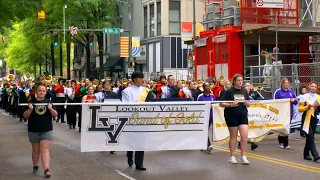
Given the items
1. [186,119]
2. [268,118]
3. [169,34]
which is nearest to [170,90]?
[268,118]

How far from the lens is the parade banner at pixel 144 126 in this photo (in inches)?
402

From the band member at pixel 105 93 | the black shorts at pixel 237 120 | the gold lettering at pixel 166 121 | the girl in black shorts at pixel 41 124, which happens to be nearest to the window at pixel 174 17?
the band member at pixel 105 93

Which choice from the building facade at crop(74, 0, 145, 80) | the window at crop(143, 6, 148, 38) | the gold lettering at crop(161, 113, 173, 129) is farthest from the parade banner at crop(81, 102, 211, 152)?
the window at crop(143, 6, 148, 38)

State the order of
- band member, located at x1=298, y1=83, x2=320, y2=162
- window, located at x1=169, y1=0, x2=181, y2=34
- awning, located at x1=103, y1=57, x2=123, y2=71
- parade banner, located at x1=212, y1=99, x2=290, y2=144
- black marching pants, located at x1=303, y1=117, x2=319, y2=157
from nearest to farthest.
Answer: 1. black marching pants, located at x1=303, y1=117, x2=319, y2=157
2. band member, located at x1=298, y1=83, x2=320, y2=162
3. parade banner, located at x1=212, y1=99, x2=290, y2=144
4. window, located at x1=169, y1=0, x2=181, y2=34
5. awning, located at x1=103, y1=57, x2=123, y2=71

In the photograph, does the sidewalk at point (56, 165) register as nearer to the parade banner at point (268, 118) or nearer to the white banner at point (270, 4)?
the parade banner at point (268, 118)

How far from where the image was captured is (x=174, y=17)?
4544 centimetres

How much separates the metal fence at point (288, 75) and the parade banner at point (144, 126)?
10330mm

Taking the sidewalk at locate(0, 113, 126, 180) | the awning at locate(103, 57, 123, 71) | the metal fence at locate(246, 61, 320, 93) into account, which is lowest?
the sidewalk at locate(0, 113, 126, 180)

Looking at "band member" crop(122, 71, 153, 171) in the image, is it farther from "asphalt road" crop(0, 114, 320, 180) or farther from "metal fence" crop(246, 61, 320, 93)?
"metal fence" crop(246, 61, 320, 93)

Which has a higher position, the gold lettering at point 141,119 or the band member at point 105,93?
the band member at point 105,93

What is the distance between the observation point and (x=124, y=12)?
170 feet

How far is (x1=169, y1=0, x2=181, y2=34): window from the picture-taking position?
45219mm

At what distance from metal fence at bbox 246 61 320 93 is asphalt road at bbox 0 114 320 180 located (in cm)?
577

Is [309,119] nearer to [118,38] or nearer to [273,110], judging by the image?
[273,110]
